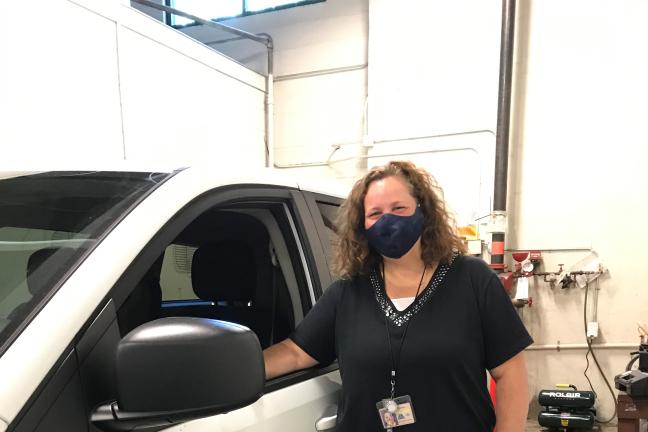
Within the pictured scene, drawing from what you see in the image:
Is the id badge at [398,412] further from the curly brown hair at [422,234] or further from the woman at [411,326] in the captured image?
the curly brown hair at [422,234]

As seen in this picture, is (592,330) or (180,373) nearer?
(180,373)

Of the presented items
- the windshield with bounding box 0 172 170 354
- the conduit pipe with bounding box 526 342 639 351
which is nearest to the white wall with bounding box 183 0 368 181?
the conduit pipe with bounding box 526 342 639 351

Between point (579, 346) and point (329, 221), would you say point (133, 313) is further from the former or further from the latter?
point (579, 346)

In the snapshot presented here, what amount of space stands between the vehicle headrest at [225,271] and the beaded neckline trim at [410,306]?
0.57 m

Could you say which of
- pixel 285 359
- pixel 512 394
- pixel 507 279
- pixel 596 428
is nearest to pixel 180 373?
pixel 285 359

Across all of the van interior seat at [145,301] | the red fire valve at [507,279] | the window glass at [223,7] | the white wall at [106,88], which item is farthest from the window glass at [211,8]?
the van interior seat at [145,301]

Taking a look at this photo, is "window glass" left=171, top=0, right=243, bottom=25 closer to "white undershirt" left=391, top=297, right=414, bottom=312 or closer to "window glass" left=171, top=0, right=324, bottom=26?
"window glass" left=171, top=0, right=324, bottom=26

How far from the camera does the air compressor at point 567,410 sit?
4137mm

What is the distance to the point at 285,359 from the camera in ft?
4.89

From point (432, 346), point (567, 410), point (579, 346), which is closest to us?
point (432, 346)

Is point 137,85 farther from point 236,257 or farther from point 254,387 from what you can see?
point 254,387

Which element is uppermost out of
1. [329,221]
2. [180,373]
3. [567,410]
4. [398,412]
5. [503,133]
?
[503,133]

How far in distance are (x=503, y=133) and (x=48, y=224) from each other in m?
4.21

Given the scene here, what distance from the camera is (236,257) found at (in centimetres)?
199
